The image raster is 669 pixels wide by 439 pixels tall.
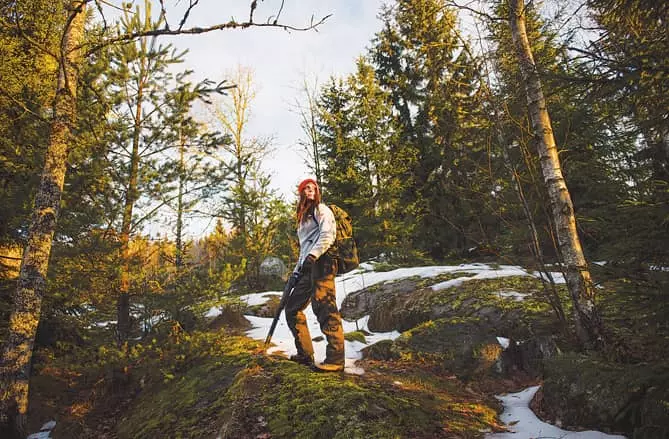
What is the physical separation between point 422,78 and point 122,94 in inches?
545

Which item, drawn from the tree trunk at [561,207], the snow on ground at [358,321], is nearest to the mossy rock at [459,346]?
the snow on ground at [358,321]

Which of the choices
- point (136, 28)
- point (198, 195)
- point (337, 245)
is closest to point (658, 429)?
point (337, 245)

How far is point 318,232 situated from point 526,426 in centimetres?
296

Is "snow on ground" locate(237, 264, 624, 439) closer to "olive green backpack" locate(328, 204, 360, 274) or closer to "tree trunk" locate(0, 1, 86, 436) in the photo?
"olive green backpack" locate(328, 204, 360, 274)

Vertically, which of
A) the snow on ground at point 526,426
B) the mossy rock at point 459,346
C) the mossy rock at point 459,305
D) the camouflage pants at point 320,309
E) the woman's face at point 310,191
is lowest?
the snow on ground at point 526,426

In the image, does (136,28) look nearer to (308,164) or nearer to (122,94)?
(122,94)

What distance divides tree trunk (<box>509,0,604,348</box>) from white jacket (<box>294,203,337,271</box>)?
9.38 ft

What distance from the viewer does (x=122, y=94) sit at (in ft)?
24.1

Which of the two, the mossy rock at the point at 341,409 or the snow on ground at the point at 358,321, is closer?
the mossy rock at the point at 341,409

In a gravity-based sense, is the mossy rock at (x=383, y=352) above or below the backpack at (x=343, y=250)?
below

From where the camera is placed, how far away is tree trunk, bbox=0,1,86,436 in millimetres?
4258

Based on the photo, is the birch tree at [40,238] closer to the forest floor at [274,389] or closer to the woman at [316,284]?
the forest floor at [274,389]

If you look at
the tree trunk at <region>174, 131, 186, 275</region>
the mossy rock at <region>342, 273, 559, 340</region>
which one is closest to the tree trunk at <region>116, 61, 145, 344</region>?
the tree trunk at <region>174, 131, 186, 275</region>

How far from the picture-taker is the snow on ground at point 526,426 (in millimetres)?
2899
